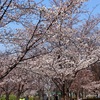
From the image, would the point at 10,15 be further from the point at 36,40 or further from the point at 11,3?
the point at 36,40

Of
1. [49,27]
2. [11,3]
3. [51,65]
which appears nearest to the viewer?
[11,3]

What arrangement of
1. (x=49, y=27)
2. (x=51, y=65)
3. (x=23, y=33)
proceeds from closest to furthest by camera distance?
(x=49, y=27) < (x=23, y=33) < (x=51, y=65)

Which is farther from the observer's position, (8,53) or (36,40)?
(8,53)

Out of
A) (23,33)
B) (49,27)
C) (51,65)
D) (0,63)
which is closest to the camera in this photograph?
(49,27)

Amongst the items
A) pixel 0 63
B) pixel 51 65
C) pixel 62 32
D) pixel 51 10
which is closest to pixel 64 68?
pixel 51 65

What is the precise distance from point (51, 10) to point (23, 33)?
158cm

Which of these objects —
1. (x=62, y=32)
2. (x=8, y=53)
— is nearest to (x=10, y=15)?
(x=62, y=32)

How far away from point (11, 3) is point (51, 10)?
32.8 inches

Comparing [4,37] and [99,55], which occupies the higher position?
[99,55]

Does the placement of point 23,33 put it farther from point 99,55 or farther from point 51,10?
point 99,55

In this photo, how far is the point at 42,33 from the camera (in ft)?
18.4

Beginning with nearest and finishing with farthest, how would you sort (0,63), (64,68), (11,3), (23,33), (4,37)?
(11,3) < (4,37) < (23,33) < (0,63) < (64,68)

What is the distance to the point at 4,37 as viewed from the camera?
601cm

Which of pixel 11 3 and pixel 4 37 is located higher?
pixel 11 3
